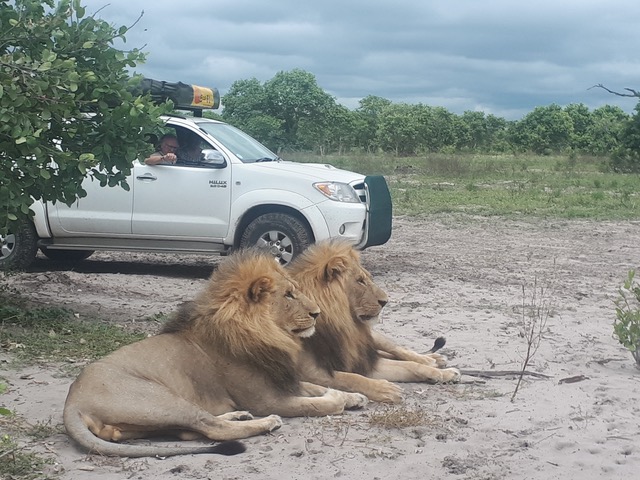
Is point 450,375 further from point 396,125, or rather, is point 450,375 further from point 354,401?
point 396,125

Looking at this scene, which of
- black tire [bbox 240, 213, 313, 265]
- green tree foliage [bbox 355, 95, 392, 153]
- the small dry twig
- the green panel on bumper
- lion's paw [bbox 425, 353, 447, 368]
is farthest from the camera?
green tree foliage [bbox 355, 95, 392, 153]

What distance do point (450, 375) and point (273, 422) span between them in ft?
5.00

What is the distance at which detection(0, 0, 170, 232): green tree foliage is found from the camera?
20.5 ft

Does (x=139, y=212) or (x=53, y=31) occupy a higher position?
(x=53, y=31)

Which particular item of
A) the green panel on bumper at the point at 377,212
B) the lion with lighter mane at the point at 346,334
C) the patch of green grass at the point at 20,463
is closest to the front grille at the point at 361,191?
the green panel on bumper at the point at 377,212

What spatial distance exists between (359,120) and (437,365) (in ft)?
136

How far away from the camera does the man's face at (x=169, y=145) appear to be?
9945mm

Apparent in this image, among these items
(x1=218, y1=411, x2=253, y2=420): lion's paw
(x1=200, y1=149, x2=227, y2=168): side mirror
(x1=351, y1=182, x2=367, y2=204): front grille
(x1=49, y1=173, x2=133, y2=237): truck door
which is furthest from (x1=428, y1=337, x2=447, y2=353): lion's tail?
(x1=49, y1=173, x2=133, y2=237): truck door

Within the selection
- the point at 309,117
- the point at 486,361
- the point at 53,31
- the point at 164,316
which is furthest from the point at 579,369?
the point at 309,117

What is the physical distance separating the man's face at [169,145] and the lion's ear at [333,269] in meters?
4.60

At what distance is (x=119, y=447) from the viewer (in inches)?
175

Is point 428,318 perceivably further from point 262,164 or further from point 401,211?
point 401,211

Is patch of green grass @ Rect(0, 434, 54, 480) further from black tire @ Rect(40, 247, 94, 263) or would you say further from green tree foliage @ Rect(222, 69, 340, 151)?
green tree foliage @ Rect(222, 69, 340, 151)

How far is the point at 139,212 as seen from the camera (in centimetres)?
980
